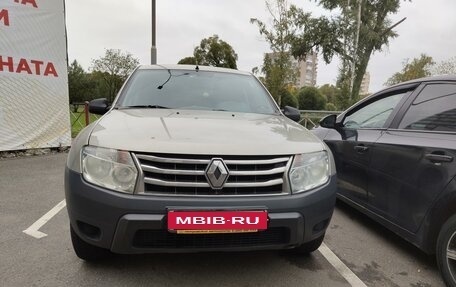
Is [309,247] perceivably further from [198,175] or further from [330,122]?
[330,122]

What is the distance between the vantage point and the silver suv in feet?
7.48

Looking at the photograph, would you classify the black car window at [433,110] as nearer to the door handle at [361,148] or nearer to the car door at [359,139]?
the car door at [359,139]

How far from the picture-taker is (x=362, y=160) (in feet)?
12.7

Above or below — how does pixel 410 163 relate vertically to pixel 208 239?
above

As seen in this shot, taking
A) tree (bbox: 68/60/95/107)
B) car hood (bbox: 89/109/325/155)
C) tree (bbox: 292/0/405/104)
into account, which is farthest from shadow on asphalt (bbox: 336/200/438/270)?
tree (bbox: 68/60/95/107)

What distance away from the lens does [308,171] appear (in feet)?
8.35

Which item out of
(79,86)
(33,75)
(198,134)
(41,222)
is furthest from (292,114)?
(79,86)

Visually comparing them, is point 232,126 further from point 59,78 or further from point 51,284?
point 59,78

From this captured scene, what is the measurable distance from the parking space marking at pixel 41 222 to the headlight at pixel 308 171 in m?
2.50

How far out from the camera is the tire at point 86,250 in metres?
2.73

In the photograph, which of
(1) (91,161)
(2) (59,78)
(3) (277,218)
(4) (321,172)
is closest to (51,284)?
(1) (91,161)

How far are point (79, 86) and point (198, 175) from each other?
128ft

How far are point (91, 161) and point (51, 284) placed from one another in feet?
3.24

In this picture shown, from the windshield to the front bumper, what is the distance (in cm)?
132
